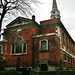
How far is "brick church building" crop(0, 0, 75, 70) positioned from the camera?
18.6 metres

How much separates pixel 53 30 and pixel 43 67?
788cm

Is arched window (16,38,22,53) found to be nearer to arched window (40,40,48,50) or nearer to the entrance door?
arched window (40,40,48,50)

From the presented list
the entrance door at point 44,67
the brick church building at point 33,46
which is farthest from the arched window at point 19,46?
the entrance door at point 44,67

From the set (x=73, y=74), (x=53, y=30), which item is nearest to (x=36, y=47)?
(x=53, y=30)

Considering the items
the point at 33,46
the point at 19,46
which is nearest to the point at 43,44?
the point at 33,46

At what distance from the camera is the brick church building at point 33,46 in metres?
18.6

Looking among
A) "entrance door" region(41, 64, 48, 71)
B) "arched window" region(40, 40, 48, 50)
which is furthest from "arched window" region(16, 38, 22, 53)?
"entrance door" region(41, 64, 48, 71)

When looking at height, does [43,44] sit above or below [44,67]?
above

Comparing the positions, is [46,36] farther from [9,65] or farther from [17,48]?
[9,65]

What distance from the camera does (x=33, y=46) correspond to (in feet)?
67.1

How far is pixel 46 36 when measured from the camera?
19359 mm

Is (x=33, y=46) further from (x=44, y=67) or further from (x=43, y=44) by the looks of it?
(x=44, y=67)

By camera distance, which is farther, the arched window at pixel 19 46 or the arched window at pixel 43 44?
the arched window at pixel 19 46

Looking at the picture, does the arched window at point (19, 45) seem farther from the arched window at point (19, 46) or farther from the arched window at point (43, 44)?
the arched window at point (43, 44)
